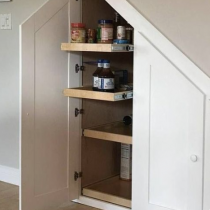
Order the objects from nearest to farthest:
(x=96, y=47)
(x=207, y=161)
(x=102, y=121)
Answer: (x=207, y=161)
(x=96, y=47)
(x=102, y=121)

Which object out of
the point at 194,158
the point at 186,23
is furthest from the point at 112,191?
the point at 186,23

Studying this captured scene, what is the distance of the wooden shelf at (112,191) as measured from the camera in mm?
2847

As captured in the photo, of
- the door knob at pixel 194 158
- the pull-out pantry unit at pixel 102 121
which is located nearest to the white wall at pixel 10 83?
the pull-out pantry unit at pixel 102 121

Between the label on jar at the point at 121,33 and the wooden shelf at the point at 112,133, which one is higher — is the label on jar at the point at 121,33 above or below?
above

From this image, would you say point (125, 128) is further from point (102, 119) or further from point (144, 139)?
point (144, 139)

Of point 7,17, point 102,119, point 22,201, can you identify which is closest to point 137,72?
point 102,119

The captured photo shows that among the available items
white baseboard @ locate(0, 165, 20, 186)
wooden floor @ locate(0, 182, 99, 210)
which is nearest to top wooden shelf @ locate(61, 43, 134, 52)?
wooden floor @ locate(0, 182, 99, 210)

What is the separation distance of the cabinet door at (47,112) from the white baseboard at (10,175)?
2.10 ft

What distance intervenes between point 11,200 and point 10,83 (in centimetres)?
88

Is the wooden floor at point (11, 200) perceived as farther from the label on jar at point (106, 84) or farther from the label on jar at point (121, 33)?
the label on jar at point (121, 33)

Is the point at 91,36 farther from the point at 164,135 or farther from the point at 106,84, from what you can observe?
the point at 164,135

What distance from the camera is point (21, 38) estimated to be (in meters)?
2.47

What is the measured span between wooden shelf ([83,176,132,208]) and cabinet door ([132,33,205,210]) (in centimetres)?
31

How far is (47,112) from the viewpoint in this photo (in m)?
2.70
